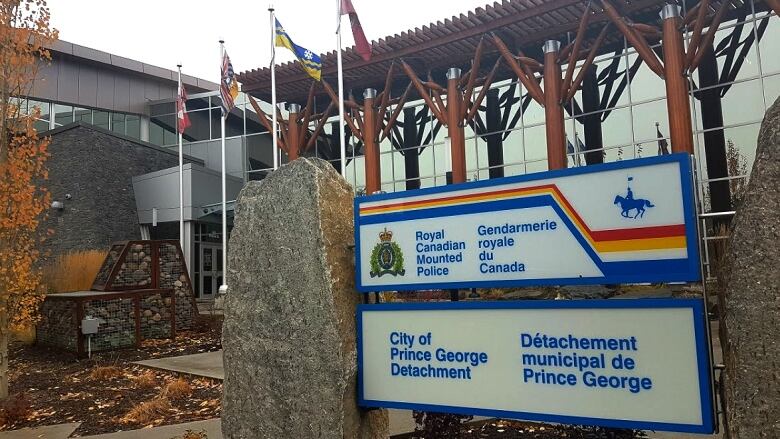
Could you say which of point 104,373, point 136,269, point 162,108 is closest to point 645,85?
point 136,269

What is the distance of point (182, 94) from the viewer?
19.9 meters

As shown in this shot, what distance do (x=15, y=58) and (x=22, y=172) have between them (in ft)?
4.78

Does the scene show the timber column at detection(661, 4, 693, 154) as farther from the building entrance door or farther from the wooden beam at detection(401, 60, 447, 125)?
the building entrance door

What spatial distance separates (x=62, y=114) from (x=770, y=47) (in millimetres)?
28904

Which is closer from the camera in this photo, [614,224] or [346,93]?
[614,224]

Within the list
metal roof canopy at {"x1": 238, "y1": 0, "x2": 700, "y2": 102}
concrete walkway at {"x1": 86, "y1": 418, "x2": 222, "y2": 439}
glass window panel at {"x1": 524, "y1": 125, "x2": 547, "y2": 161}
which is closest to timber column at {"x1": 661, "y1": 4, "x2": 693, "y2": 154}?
metal roof canopy at {"x1": 238, "y1": 0, "x2": 700, "y2": 102}

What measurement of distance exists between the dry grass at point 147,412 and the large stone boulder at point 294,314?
254 centimetres

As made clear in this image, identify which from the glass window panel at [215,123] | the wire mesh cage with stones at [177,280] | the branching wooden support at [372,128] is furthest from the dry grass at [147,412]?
the glass window panel at [215,123]

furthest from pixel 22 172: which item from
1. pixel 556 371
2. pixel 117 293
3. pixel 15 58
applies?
pixel 556 371

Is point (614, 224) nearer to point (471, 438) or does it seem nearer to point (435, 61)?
point (471, 438)

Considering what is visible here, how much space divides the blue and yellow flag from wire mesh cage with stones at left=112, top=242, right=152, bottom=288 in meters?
6.05

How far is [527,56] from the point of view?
662 inches

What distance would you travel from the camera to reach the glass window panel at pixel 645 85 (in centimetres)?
1705

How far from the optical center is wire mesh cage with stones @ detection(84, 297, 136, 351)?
448 inches
